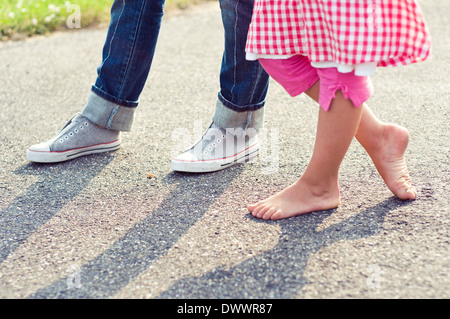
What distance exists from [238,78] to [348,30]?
0.71m

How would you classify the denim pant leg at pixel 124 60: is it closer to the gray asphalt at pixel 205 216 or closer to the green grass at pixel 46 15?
the gray asphalt at pixel 205 216

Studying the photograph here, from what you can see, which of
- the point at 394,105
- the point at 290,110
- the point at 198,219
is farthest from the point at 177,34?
the point at 198,219

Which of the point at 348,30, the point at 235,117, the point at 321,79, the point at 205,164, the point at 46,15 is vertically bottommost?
the point at 46,15

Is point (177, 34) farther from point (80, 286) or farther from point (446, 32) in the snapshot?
point (80, 286)

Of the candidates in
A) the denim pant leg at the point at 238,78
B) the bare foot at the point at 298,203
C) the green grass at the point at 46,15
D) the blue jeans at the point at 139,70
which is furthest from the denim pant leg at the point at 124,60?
the green grass at the point at 46,15

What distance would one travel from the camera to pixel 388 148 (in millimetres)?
1903

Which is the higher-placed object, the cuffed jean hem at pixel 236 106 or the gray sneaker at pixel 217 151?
the cuffed jean hem at pixel 236 106

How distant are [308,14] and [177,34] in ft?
8.81

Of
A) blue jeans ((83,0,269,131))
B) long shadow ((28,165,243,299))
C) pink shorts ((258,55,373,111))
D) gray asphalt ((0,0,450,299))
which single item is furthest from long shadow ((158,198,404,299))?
blue jeans ((83,0,269,131))

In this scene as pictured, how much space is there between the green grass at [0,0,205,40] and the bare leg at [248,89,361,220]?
3015 millimetres

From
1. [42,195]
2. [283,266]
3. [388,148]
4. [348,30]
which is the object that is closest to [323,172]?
[388,148]

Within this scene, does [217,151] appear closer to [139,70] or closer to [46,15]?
[139,70]

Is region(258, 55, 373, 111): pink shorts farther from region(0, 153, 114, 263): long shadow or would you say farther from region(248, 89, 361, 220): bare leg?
region(0, 153, 114, 263): long shadow

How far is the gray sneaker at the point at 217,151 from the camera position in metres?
2.21
